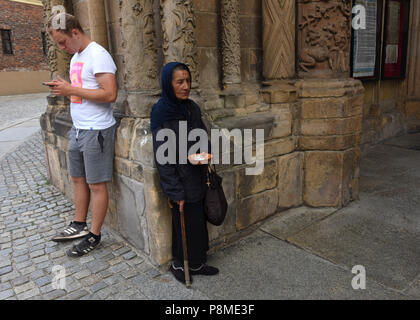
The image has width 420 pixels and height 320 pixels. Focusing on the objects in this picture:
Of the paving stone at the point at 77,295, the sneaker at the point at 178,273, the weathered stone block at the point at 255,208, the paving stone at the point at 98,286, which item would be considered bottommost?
the paving stone at the point at 77,295

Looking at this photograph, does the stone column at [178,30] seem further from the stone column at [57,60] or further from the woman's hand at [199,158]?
the stone column at [57,60]

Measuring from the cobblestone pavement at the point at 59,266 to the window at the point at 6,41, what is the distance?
71.4 ft

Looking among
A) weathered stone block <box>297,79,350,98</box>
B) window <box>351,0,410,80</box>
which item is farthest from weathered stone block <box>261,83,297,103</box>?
window <box>351,0,410,80</box>

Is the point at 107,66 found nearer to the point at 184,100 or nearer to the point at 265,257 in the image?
the point at 184,100

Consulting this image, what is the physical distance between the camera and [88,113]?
2.93m

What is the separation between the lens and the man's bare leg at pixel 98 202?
10.00 feet

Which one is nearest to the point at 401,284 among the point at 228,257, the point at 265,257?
the point at 265,257

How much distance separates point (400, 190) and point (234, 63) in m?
2.49

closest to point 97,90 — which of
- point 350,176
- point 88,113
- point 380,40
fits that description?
point 88,113

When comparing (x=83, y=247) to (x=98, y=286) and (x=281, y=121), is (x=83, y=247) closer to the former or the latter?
(x=98, y=286)

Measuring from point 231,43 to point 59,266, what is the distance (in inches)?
93.0

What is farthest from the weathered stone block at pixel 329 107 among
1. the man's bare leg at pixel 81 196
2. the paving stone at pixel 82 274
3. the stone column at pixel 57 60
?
the stone column at pixel 57 60

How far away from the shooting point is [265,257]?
115 inches

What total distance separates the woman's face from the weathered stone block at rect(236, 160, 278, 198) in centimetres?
105
